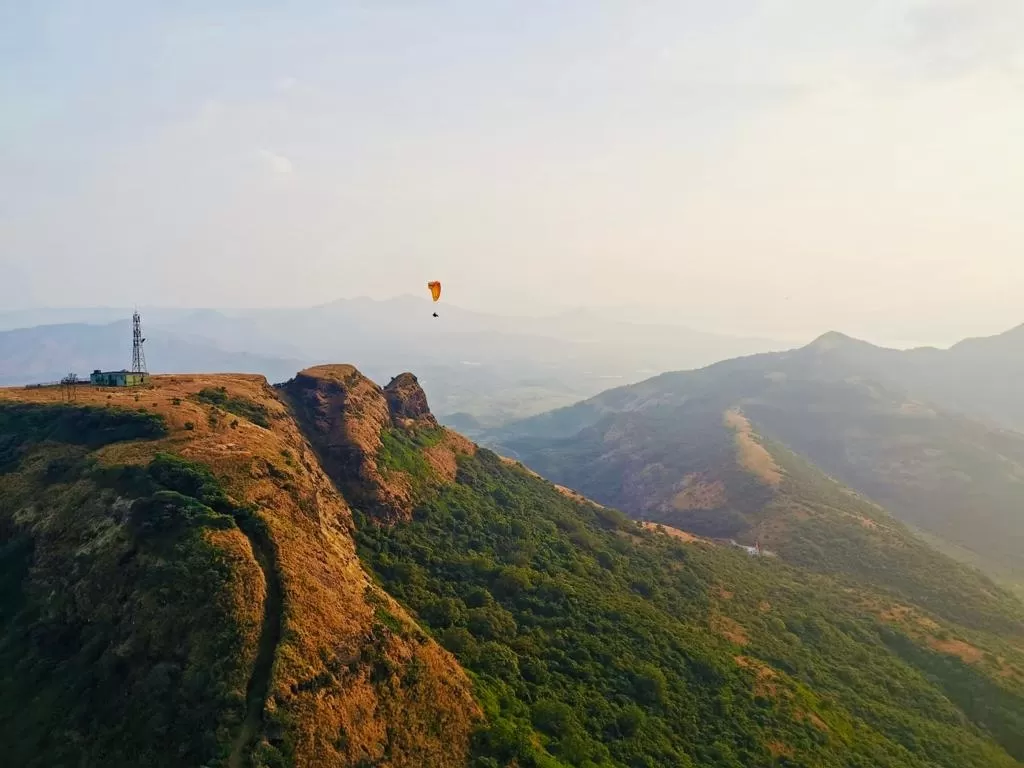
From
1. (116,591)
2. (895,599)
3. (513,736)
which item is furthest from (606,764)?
(895,599)

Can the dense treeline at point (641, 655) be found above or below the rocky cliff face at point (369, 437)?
below

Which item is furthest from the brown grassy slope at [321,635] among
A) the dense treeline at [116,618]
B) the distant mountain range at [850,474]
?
the distant mountain range at [850,474]

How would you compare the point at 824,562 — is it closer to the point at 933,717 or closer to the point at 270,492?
the point at 933,717

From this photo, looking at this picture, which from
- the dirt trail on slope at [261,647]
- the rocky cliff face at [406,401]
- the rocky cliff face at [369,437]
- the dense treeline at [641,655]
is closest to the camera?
the dirt trail on slope at [261,647]

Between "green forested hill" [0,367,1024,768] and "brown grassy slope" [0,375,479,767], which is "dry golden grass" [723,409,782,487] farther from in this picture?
"brown grassy slope" [0,375,479,767]

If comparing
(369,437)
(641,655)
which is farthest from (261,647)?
(369,437)

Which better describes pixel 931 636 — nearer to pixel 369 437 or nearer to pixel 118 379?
pixel 369 437

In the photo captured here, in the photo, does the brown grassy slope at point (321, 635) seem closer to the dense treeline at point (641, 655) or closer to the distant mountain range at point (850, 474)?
the dense treeline at point (641, 655)
